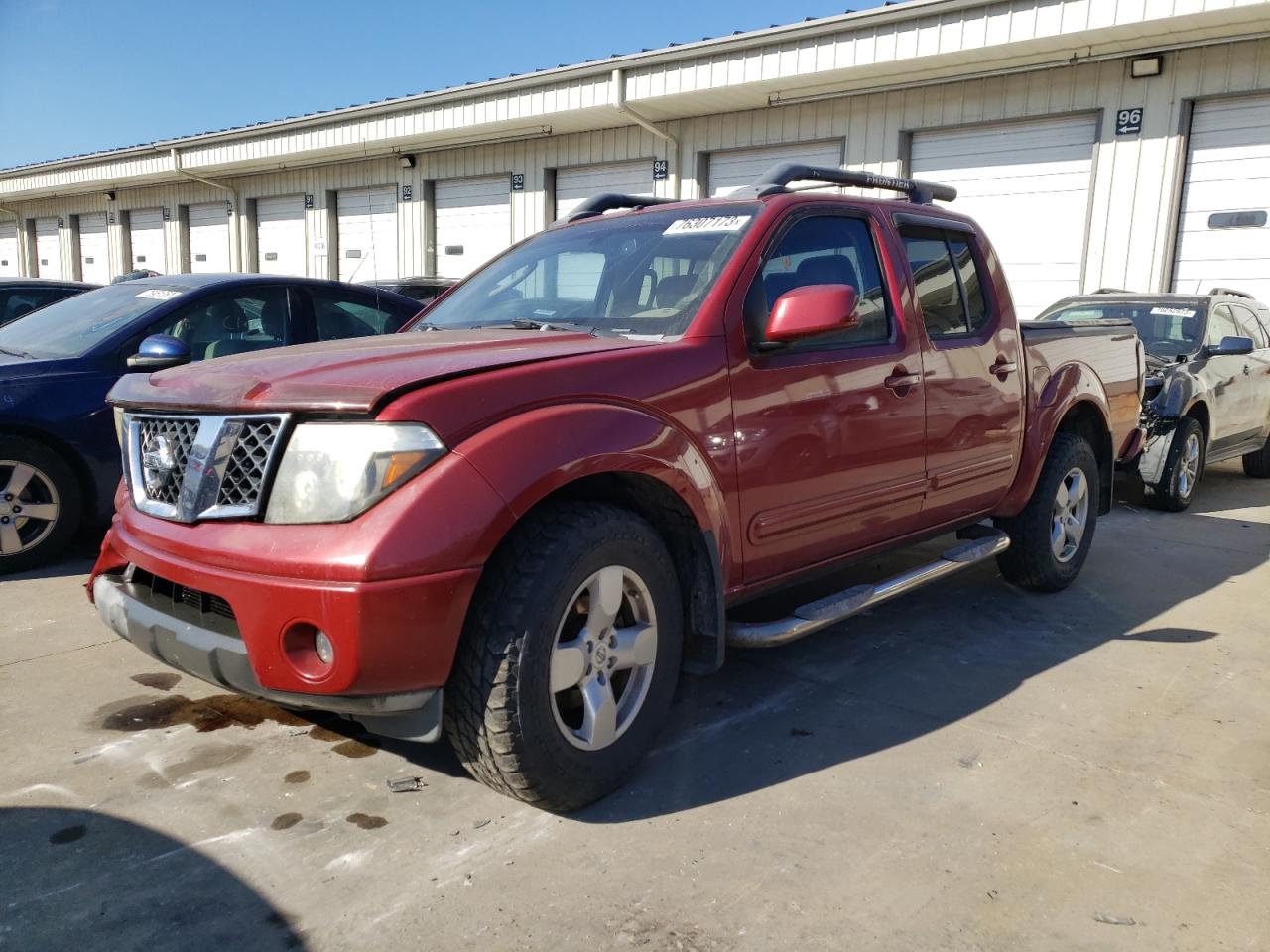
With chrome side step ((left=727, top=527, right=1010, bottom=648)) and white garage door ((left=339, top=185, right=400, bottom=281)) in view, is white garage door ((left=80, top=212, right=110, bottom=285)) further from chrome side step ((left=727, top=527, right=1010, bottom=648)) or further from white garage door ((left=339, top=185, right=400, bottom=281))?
chrome side step ((left=727, top=527, right=1010, bottom=648))

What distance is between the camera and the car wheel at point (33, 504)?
→ 15.7 ft

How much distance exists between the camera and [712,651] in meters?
3.02

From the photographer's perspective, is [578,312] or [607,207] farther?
[607,207]

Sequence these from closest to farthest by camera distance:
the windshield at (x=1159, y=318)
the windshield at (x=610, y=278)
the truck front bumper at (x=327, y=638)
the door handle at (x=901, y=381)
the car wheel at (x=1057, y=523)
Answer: the truck front bumper at (x=327, y=638) < the windshield at (x=610, y=278) < the door handle at (x=901, y=381) < the car wheel at (x=1057, y=523) < the windshield at (x=1159, y=318)

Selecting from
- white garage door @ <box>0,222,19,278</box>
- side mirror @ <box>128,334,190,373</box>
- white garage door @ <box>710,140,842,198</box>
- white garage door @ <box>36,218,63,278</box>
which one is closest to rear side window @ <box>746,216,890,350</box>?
side mirror @ <box>128,334,190,373</box>

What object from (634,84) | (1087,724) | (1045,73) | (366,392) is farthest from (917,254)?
(634,84)

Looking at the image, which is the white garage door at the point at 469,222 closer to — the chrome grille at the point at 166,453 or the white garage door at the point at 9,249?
the chrome grille at the point at 166,453

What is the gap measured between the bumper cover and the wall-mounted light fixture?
1098 cm

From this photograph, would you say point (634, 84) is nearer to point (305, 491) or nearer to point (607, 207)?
point (607, 207)

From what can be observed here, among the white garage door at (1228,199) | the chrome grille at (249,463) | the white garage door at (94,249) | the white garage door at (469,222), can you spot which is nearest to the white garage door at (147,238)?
the white garage door at (94,249)

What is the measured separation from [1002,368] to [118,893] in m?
3.76

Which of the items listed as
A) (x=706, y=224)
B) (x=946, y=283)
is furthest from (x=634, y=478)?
(x=946, y=283)

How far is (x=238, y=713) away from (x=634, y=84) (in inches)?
466

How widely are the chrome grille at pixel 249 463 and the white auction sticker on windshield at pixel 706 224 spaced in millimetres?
1685
